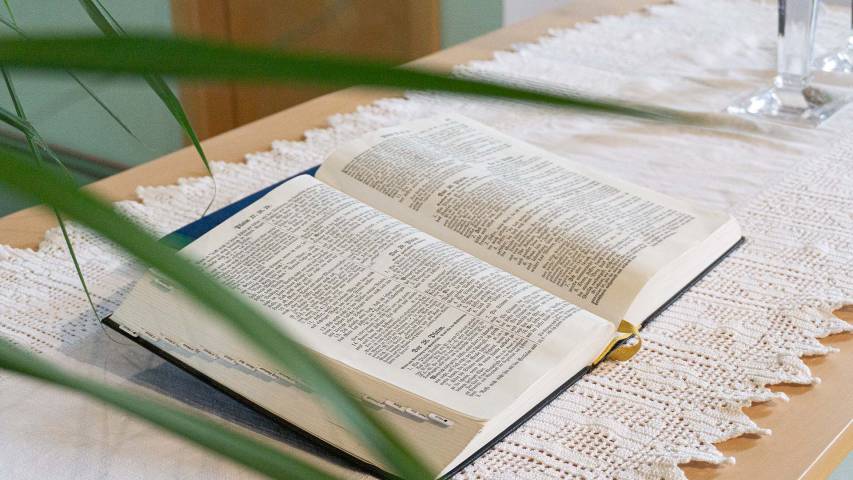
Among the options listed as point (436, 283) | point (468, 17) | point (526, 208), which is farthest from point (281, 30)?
point (436, 283)

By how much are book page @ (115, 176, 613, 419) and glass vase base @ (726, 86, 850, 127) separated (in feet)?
1.94

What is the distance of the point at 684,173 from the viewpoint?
0.98 m

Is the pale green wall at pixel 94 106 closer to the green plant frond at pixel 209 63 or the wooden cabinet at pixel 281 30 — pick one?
the wooden cabinet at pixel 281 30

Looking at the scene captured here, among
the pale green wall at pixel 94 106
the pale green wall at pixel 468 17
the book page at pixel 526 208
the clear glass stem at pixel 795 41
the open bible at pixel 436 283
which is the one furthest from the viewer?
the pale green wall at pixel 468 17

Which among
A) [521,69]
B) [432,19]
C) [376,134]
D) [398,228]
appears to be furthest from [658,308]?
[432,19]

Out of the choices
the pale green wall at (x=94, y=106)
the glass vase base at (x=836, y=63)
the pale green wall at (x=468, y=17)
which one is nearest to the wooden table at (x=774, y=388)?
the glass vase base at (x=836, y=63)

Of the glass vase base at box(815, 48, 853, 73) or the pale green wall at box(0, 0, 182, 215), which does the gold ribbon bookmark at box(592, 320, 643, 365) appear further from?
the pale green wall at box(0, 0, 182, 215)

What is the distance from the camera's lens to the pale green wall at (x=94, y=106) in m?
2.06

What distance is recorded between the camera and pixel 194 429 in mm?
182

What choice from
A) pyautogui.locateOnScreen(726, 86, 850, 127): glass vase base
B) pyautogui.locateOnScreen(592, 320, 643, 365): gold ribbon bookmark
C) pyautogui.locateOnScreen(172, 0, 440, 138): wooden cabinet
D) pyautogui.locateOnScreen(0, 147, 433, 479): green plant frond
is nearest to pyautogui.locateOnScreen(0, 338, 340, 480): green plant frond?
pyautogui.locateOnScreen(0, 147, 433, 479): green plant frond

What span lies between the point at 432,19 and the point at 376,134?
1792mm

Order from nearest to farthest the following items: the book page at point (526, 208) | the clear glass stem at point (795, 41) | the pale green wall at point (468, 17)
A: the book page at point (526, 208) → the clear glass stem at point (795, 41) → the pale green wall at point (468, 17)

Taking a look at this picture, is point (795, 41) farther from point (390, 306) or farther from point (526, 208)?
point (390, 306)

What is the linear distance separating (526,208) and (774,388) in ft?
0.72
